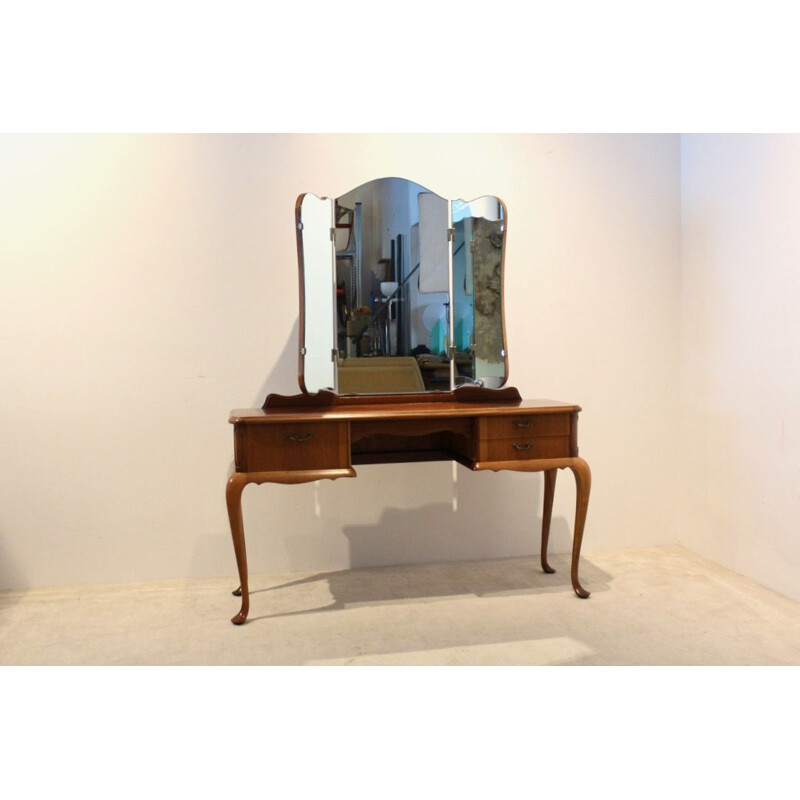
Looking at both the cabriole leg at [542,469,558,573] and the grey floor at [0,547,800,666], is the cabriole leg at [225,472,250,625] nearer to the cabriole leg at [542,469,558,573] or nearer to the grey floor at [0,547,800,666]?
the grey floor at [0,547,800,666]

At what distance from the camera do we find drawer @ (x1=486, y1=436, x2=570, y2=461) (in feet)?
8.42

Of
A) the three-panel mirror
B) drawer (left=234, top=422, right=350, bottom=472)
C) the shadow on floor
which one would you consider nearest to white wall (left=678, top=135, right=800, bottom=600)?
the shadow on floor

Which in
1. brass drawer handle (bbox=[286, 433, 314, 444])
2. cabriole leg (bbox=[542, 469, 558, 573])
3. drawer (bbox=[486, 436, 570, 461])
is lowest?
cabriole leg (bbox=[542, 469, 558, 573])

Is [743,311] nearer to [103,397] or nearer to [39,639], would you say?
[103,397]

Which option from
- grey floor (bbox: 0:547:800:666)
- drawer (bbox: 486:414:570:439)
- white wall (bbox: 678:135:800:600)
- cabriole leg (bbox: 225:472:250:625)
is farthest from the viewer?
white wall (bbox: 678:135:800:600)

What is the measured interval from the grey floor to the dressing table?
18 cm

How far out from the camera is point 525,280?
10.5 ft

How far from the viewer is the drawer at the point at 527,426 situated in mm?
2564

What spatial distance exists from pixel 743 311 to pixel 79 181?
281cm

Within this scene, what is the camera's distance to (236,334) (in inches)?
119

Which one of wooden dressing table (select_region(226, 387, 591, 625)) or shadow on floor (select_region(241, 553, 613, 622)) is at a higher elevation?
wooden dressing table (select_region(226, 387, 591, 625))

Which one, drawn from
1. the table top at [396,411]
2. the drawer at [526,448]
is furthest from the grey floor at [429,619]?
the table top at [396,411]

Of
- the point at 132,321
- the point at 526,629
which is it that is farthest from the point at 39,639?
the point at 526,629

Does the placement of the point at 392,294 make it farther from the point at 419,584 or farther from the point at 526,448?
the point at 419,584
